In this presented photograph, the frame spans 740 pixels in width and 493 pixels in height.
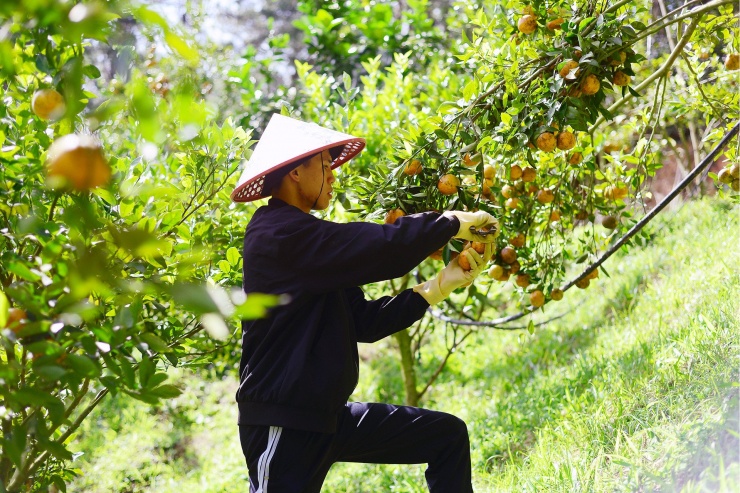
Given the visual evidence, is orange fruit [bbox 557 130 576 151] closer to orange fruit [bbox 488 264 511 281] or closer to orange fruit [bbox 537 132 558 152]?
orange fruit [bbox 537 132 558 152]

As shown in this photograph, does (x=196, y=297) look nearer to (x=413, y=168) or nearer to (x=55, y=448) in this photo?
(x=55, y=448)

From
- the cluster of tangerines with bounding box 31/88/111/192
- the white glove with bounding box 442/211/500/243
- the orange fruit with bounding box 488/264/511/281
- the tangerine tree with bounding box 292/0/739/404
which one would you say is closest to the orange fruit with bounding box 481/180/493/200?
the tangerine tree with bounding box 292/0/739/404

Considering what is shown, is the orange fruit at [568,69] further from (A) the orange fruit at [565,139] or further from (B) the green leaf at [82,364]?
(B) the green leaf at [82,364]

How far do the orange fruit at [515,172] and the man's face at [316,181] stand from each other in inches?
29.3

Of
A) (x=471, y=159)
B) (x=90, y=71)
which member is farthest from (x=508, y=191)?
(x=90, y=71)

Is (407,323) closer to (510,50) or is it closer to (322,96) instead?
(510,50)

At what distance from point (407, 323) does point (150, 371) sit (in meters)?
1.00

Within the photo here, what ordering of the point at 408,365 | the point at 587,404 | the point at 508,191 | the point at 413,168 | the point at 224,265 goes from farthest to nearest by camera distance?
the point at 408,365, the point at 587,404, the point at 508,191, the point at 224,265, the point at 413,168

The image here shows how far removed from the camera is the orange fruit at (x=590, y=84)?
2250 millimetres

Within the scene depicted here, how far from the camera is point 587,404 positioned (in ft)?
10.2

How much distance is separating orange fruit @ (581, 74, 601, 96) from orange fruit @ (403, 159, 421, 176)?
22.5 inches

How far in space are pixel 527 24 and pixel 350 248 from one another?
110 centimetres

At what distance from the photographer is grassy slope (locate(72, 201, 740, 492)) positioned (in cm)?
231

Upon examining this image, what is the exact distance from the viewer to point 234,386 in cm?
658
